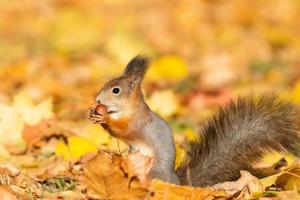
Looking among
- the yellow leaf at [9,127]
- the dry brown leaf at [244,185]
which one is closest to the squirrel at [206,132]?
the dry brown leaf at [244,185]

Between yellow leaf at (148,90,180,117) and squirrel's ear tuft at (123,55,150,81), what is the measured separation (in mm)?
1295

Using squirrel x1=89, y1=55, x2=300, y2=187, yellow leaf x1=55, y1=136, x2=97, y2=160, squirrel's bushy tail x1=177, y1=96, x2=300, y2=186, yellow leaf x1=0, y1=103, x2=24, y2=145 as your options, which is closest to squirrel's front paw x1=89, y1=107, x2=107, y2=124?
squirrel x1=89, y1=55, x2=300, y2=187

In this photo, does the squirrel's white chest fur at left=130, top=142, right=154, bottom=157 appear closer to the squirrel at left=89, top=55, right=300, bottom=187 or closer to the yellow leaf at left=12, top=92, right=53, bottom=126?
the squirrel at left=89, top=55, right=300, bottom=187

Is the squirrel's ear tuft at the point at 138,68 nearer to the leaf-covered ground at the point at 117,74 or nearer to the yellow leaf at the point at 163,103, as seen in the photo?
the leaf-covered ground at the point at 117,74

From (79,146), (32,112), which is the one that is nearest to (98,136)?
(79,146)

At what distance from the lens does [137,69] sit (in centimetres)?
318

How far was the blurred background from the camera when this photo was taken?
4988 millimetres

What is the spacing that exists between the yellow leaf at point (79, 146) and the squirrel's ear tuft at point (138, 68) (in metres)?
0.56

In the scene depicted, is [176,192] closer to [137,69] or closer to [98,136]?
[137,69]

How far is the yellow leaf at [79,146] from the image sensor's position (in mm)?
3652

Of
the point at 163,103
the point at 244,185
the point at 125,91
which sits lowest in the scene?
the point at 244,185

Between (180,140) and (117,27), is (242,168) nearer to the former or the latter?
(180,140)

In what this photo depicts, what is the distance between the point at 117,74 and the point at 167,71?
42cm

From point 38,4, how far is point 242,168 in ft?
23.4
